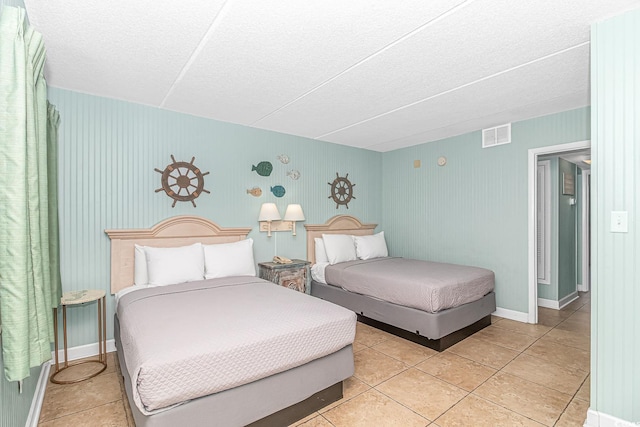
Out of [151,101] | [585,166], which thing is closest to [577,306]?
[585,166]

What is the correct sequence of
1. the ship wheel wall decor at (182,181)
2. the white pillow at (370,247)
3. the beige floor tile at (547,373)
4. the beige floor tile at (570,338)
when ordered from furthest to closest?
the white pillow at (370,247) < the ship wheel wall decor at (182,181) < the beige floor tile at (570,338) < the beige floor tile at (547,373)

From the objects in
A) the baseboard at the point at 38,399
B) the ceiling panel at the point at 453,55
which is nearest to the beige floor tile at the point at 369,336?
the ceiling panel at the point at 453,55

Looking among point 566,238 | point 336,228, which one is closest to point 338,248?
point 336,228

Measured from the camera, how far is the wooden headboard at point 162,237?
124 inches

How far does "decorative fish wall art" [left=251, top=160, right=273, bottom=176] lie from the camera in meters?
4.14

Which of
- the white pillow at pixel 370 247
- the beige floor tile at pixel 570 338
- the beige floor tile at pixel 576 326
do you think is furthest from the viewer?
the white pillow at pixel 370 247

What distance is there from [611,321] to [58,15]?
12.0 feet

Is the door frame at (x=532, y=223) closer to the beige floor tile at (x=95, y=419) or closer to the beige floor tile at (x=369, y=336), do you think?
the beige floor tile at (x=369, y=336)

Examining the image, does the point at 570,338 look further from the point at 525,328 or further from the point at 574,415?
the point at 574,415

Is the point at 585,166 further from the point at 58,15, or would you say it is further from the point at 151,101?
the point at 58,15

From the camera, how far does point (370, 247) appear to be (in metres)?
4.88

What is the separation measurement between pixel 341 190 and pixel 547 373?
3302 millimetres

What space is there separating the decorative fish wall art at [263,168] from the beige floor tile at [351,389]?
2628 mm

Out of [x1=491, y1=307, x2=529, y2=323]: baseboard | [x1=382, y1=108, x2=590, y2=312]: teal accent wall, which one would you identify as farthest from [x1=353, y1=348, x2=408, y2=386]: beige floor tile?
[x1=382, y1=108, x2=590, y2=312]: teal accent wall
